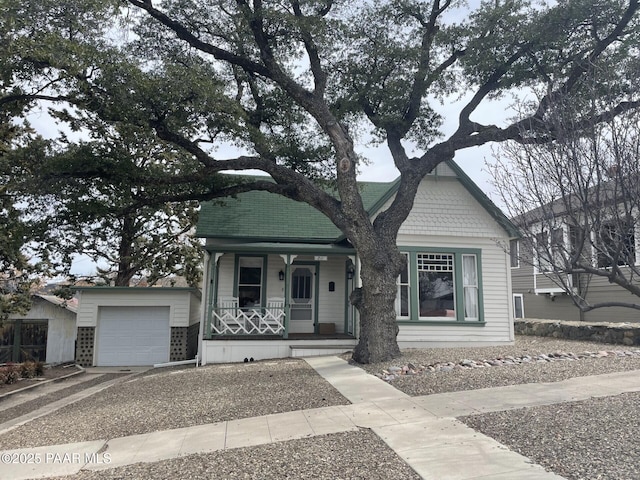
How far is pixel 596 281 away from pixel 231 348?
13854 mm

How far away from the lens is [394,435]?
212 inches

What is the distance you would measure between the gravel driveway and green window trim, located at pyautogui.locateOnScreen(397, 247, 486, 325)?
2.20 m

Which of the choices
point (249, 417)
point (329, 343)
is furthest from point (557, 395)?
point (329, 343)

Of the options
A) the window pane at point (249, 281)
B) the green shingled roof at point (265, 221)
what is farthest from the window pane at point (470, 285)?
the window pane at point (249, 281)

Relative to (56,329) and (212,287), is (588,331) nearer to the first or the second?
(212,287)

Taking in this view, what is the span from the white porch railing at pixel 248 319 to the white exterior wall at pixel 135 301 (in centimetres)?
313

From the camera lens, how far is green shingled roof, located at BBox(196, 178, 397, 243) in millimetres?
14289

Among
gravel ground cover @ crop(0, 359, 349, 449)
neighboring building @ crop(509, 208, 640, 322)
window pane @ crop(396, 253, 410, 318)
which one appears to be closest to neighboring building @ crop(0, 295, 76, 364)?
gravel ground cover @ crop(0, 359, 349, 449)

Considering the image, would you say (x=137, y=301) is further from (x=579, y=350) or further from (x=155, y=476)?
(x=579, y=350)

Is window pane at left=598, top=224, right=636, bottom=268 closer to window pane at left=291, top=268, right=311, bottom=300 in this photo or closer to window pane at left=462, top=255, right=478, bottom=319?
window pane at left=462, top=255, right=478, bottom=319

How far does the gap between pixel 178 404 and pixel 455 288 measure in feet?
29.4

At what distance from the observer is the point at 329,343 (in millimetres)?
12883

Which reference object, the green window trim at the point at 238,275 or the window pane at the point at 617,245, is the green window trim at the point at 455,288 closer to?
the green window trim at the point at 238,275

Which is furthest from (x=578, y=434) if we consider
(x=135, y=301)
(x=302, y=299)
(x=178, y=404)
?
(x=135, y=301)
